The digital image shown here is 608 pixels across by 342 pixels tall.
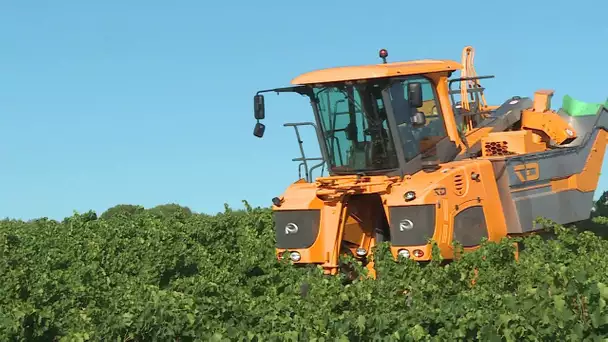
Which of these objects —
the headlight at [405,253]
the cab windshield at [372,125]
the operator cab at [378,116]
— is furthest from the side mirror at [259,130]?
the headlight at [405,253]

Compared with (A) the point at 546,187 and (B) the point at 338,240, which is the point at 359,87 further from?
(A) the point at 546,187

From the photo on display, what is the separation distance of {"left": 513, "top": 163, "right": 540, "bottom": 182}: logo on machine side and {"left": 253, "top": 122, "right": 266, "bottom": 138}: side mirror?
3104mm

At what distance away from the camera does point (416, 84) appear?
12.1 metres

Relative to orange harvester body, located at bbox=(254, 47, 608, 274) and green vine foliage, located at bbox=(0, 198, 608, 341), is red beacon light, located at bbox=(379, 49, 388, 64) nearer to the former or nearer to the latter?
orange harvester body, located at bbox=(254, 47, 608, 274)

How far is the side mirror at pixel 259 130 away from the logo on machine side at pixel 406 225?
6.78 feet

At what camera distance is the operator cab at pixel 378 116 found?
12.5 metres

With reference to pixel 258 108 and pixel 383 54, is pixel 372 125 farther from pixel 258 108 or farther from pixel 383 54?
pixel 258 108

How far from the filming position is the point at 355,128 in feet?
42.3

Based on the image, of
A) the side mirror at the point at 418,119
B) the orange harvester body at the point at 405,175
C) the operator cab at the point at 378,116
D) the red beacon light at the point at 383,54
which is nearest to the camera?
the orange harvester body at the point at 405,175

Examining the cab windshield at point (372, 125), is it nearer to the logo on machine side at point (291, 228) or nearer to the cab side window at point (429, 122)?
the cab side window at point (429, 122)

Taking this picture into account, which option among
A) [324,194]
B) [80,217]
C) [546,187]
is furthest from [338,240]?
[80,217]

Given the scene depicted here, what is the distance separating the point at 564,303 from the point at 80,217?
1492 cm

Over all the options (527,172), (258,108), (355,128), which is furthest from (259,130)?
(527,172)

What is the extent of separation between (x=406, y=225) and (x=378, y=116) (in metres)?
1.36
